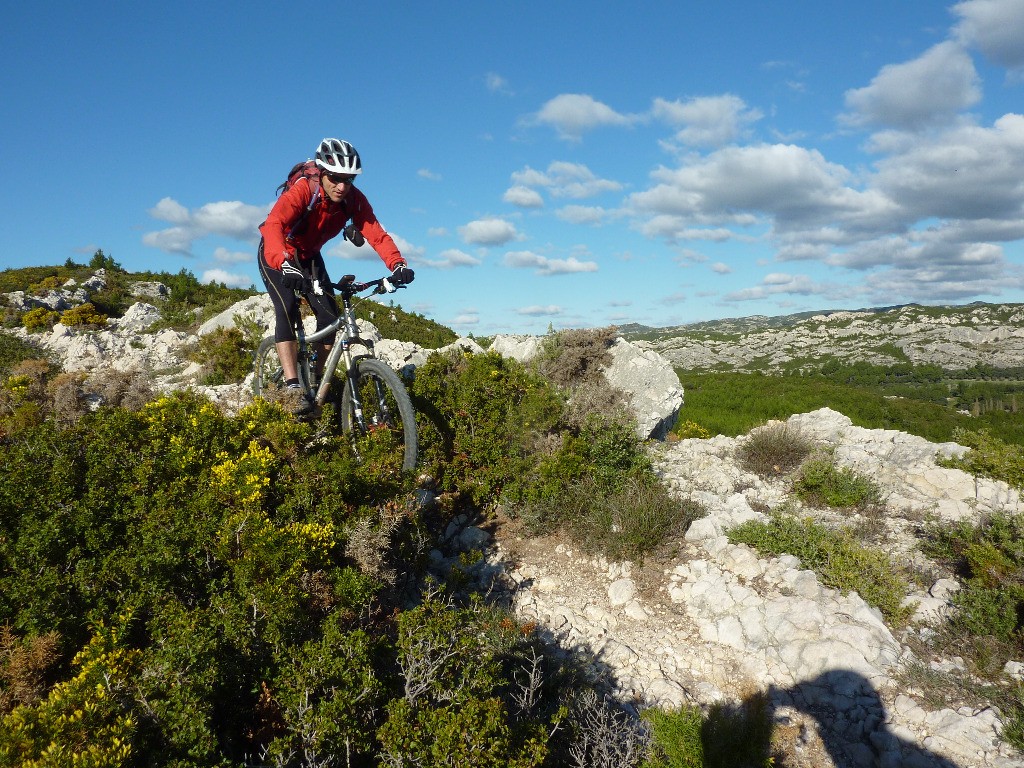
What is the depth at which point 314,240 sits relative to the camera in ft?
16.9

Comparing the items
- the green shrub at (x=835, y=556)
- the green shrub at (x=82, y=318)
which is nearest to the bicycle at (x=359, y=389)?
the green shrub at (x=835, y=556)

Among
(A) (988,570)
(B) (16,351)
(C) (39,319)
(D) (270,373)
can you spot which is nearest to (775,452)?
(A) (988,570)

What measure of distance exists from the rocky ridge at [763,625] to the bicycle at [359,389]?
52.6 inches

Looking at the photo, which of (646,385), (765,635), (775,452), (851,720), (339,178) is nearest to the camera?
(851,720)

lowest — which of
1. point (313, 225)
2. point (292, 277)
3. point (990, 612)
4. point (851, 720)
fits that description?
point (851, 720)

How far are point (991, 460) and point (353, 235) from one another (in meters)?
7.85

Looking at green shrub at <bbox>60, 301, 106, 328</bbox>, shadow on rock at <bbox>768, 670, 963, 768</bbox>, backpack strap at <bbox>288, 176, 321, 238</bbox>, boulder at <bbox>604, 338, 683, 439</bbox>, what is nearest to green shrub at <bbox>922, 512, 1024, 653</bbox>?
shadow on rock at <bbox>768, 670, 963, 768</bbox>

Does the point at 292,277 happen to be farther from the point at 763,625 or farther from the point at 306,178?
the point at 763,625

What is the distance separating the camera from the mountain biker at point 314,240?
451 centimetres

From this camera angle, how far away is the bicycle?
468 centimetres

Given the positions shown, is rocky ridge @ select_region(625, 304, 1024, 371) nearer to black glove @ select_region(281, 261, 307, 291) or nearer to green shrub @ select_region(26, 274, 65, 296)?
green shrub @ select_region(26, 274, 65, 296)

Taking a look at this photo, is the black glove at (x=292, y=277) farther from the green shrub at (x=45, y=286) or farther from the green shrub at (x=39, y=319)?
the green shrub at (x=45, y=286)

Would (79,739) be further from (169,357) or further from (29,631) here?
(169,357)

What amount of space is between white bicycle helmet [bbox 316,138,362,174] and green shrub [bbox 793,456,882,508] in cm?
618
